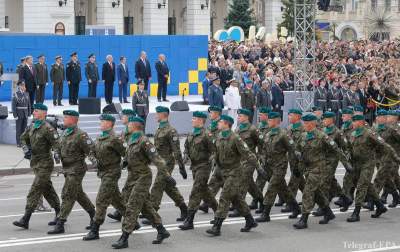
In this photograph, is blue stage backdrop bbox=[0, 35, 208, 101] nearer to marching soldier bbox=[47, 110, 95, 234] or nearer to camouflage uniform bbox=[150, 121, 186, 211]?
camouflage uniform bbox=[150, 121, 186, 211]

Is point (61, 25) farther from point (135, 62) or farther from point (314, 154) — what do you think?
point (314, 154)

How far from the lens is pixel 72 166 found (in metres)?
15.5

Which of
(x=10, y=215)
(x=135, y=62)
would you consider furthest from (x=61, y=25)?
(x=10, y=215)

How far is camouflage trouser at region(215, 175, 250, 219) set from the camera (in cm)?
1531

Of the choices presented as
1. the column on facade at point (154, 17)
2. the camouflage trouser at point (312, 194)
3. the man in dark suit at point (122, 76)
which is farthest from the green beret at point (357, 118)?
the column on facade at point (154, 17)

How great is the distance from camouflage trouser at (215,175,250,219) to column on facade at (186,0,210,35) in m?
45.9

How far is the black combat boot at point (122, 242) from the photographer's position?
558 inches

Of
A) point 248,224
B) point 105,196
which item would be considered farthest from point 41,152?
point 248,224

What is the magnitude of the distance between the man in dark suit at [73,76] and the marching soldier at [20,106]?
5075mm

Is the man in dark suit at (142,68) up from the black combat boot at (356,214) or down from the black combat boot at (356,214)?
up

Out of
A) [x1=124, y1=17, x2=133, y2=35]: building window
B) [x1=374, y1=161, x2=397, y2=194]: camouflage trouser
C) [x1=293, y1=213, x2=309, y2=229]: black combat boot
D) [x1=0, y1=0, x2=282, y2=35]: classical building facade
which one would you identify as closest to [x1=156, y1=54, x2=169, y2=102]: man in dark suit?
[x1=0, y1=0, x2=282, y2=35]: classical building facade

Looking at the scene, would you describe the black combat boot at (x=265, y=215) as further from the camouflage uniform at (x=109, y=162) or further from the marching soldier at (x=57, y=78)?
the marching soldier at (x=57, y=78)

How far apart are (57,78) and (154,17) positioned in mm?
26349

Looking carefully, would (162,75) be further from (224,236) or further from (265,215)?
(224,236)
